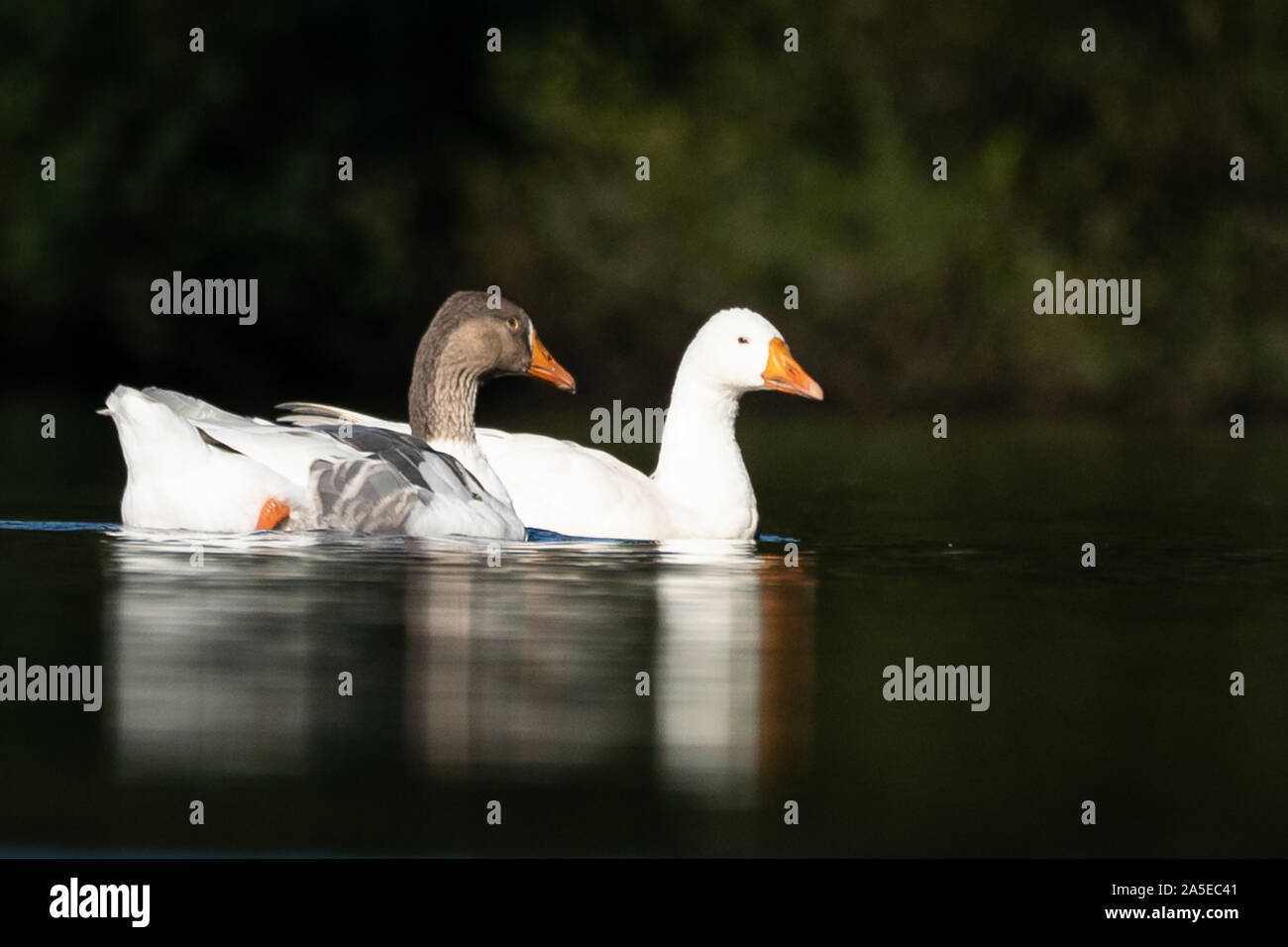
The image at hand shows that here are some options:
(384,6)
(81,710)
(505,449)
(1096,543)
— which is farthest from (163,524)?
(384,6)

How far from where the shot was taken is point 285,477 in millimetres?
12312

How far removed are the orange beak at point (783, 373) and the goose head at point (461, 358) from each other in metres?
1.36

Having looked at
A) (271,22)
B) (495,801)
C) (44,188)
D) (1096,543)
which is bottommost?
(495,801)

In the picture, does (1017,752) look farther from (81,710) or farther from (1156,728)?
(81,710)

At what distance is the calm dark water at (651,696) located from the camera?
22.9ft

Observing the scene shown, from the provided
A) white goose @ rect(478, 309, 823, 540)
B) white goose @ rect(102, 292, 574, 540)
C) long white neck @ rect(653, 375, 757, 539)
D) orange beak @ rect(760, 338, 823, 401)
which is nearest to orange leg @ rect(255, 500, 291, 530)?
white goose @ rect(102, 292, 574, 540)

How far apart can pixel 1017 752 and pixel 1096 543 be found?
6042 mm

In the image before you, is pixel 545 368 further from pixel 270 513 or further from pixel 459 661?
pixel 459 661

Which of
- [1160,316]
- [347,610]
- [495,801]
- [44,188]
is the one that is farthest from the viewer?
[44,188]

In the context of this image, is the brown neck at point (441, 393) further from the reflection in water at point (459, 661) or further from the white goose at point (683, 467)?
the reflection in water at point (459, 661)

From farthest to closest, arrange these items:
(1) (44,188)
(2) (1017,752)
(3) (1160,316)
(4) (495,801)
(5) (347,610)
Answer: (1) (44,188)
(3) (1160,316)
(5) (347,610)
(2) (1017,752)
(4) (495,801)

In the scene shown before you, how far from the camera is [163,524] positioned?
40.5 feet

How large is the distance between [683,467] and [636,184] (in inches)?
678

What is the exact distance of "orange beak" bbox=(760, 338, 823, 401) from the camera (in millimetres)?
13602
